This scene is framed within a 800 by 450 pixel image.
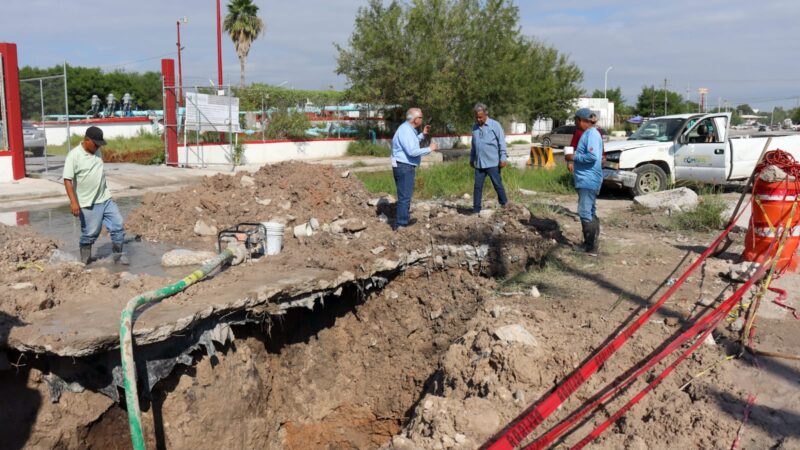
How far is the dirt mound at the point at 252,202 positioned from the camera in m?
8.95

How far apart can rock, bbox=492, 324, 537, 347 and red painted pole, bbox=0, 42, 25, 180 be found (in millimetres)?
13994

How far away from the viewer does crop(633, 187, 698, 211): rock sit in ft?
35.1

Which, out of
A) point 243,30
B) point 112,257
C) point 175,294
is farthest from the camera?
point 243,30

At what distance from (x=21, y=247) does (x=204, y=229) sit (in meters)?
2.29

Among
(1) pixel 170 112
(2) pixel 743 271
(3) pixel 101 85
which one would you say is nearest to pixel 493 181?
(2) pixel 743 271

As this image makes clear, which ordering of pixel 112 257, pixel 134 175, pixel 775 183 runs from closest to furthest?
pixel 775 183 → pixel 112 257 → pixel 134 175

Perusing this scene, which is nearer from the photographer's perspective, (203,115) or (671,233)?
(671,233)

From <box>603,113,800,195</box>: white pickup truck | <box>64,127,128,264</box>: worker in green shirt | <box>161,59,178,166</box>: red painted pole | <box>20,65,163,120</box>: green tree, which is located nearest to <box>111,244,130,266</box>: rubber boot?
<box>64,127,128,264</box>: worker in green shirt

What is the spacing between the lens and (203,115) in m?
18.8

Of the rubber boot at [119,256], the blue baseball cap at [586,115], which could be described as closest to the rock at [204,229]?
the rubber boot at [119,256]

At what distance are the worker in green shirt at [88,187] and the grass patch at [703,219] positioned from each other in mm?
7761

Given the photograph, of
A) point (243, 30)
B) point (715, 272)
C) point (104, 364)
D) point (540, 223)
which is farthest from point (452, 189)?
point (243, 30)

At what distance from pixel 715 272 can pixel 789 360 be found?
6.99 feet

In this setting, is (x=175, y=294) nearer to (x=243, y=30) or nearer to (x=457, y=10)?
(x=457, y=10)
